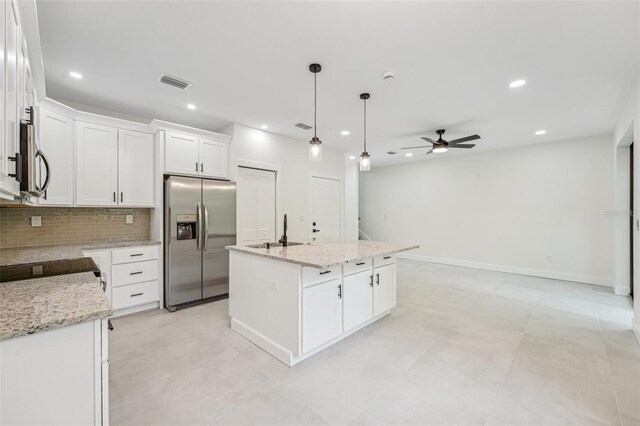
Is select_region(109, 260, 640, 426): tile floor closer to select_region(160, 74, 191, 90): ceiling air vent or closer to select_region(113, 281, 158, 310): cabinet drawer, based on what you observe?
select_region(113, 281, 158, 310): cabinet drawer

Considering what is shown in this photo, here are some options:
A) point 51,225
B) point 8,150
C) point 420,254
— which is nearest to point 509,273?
point 420,254

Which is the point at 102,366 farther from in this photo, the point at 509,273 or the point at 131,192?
the point at 509,273

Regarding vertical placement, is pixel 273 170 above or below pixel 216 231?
above

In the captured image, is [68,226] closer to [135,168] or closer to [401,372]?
[135,168]

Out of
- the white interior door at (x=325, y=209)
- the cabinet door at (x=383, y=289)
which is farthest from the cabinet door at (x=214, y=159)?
the cabinet door at (x=383, y=289)

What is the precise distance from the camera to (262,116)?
402 centimetres

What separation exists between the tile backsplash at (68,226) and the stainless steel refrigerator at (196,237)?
2.23ft

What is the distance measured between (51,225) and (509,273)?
770cm

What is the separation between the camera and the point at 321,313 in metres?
2.49

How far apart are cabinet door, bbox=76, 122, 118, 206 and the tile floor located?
5.06ft

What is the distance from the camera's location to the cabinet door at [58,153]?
293 centimetres

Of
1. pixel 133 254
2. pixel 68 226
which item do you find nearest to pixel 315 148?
pixel 133 254

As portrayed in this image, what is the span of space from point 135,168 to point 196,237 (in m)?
1.21

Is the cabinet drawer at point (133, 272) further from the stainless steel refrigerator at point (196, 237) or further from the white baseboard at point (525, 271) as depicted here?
the white baseboard at point (525, 271)
